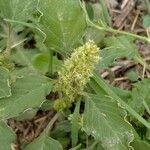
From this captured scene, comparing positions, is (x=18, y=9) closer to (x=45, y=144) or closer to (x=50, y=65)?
(x=50, y=65)

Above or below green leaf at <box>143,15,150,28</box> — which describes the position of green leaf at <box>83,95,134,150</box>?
below

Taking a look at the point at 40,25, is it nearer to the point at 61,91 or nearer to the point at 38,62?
the point at 61,91

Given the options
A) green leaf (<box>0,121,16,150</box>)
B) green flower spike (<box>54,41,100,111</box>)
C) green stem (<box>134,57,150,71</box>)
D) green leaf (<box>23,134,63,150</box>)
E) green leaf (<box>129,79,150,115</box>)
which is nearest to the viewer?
green flower spike (<box>54,41,100,111</box>)

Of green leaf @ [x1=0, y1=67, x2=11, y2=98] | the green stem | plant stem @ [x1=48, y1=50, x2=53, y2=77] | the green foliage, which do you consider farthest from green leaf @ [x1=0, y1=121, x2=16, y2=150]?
the green stem

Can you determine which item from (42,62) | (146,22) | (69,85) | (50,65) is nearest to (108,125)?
(69,85)

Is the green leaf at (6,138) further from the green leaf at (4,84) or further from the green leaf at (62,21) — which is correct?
the green leaf at (62,21)

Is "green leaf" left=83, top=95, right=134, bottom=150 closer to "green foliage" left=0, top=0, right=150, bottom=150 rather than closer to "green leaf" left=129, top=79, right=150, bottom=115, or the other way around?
"green foliage" left=0, top=0, right=150, bottom=150
